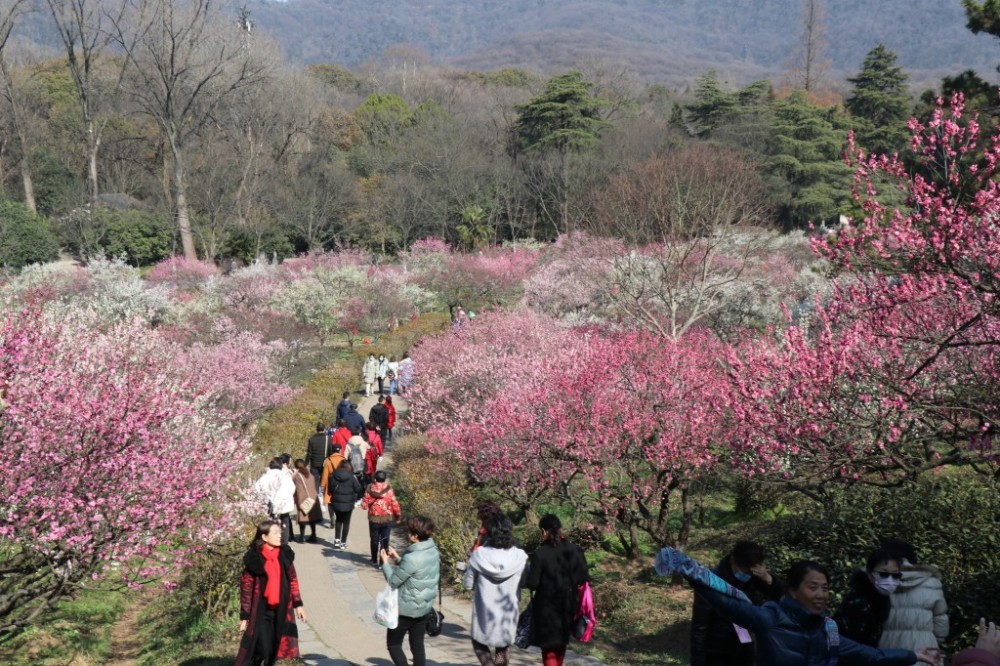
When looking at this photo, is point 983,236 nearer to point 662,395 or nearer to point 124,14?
point 662,395

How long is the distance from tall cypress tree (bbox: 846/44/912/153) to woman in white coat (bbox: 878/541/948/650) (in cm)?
4577

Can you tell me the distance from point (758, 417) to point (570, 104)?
45.5 meters

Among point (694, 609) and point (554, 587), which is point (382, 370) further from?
point (694, 609)

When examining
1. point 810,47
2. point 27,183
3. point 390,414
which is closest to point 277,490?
point 390,414

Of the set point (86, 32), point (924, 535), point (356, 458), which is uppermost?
point (86, 32)

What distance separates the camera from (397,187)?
51.1 m

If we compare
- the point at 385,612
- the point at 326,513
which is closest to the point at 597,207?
the point at 326,513

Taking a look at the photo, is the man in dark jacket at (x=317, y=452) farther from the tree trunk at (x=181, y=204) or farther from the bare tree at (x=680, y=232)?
the tree trunk at (x=181, y=204)

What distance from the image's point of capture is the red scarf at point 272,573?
6.32 m

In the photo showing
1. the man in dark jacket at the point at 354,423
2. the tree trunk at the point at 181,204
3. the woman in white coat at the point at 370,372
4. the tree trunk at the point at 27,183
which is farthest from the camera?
the tree trunk at the point at 27,183

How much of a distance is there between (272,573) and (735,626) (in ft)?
11.0

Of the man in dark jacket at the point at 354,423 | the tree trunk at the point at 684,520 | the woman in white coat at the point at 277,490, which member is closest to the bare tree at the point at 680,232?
the man in dark jacket at the point at 354,423

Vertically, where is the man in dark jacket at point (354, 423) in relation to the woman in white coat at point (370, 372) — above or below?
above

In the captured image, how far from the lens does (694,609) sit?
5000mm
